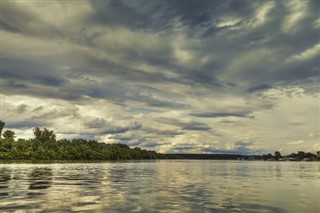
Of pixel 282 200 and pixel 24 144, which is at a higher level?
pixel 24 144

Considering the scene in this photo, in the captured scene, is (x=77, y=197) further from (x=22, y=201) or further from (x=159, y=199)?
(x=159, y=199)

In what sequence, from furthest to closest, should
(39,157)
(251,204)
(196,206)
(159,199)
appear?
(39,157) → (159,199) → (251,204) → (196,206)

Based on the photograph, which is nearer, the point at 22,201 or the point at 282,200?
the point at 22,201

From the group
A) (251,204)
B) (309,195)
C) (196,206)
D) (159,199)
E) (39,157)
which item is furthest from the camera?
(39,157)

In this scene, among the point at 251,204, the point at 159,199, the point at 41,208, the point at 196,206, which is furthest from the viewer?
the point at 159,199

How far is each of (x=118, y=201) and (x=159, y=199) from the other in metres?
3.65

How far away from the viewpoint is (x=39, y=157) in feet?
588

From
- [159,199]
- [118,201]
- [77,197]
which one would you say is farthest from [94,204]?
[159,199]

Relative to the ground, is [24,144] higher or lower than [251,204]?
higher

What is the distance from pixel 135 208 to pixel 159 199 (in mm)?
5028

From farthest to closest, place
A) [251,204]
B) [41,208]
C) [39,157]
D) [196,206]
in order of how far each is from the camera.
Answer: [39,157]
[251,204]
[196,206]
[41,208]

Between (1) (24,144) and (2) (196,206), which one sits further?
(1) (24,144)

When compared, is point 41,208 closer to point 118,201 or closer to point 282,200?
point 118,201

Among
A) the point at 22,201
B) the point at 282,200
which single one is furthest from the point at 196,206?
the point at 22,201
